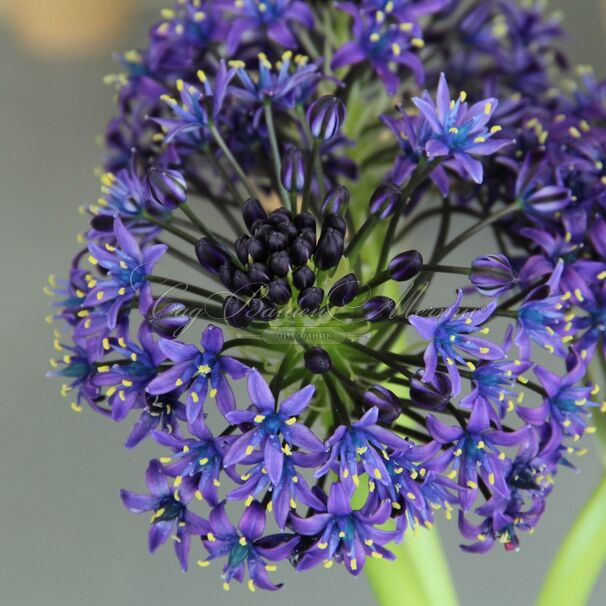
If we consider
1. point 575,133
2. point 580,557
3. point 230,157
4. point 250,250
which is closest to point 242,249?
point 250,250

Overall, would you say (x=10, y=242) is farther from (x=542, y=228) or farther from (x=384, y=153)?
(x=542, y=228)

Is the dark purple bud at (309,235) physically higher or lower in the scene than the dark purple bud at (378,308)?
higher

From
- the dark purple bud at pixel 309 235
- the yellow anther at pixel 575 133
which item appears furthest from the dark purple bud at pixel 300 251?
the yellow anther at pixel 575 133

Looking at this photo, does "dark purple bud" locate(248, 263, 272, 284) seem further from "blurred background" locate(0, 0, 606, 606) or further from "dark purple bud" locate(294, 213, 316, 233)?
"blurred background" locate(0, 0, 606, 606)

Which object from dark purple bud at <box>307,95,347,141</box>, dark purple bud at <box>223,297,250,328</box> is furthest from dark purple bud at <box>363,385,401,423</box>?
dark purple bud at <box>307,95,347,141</box>

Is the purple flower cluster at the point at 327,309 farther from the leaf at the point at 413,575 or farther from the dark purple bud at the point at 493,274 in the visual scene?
the leaf at the point at 413,575

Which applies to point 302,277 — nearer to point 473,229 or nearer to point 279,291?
point 279,291
